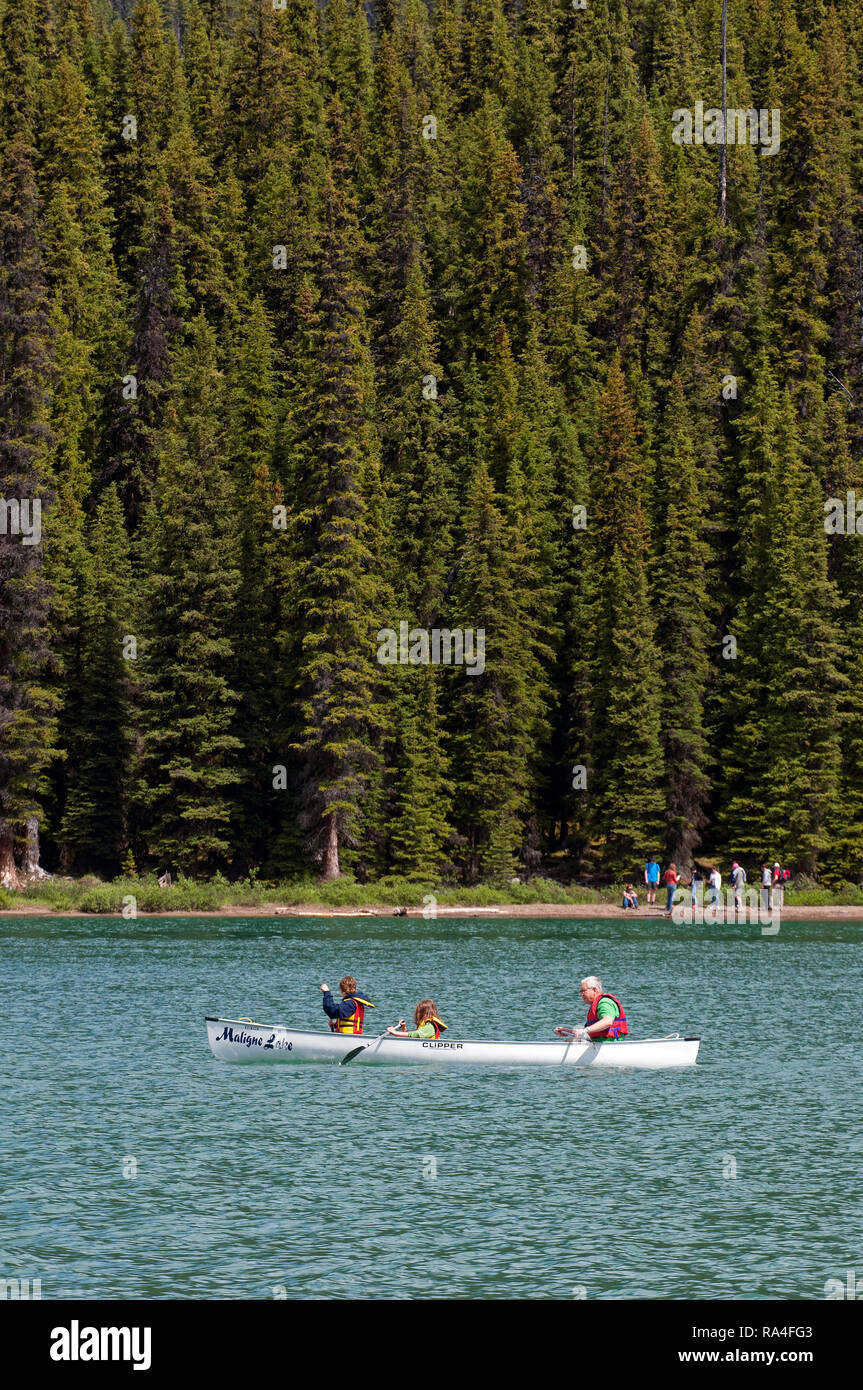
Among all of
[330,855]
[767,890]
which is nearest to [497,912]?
[330,855]

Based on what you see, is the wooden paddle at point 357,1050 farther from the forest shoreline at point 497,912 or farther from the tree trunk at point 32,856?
the tree trunk at point 32,856

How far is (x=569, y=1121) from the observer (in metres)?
32.9

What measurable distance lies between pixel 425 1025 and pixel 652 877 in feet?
162

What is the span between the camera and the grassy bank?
3177 inches

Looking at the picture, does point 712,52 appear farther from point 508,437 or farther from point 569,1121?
point 569,1121

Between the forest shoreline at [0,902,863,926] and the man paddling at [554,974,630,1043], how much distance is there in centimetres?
4537

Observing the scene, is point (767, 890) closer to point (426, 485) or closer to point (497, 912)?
point (497, 912)

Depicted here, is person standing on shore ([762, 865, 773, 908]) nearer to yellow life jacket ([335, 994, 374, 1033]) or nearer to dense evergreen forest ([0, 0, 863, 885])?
dense evergreen forest ([0, 0, 863, 885])

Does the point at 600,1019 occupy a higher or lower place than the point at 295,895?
higher

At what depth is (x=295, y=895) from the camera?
8331 cm

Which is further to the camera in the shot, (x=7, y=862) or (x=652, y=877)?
(x=652, y=877)

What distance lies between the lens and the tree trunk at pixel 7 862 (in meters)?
80.8

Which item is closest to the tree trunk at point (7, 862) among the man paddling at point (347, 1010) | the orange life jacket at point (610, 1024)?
the man paddling at point (347, 1010)

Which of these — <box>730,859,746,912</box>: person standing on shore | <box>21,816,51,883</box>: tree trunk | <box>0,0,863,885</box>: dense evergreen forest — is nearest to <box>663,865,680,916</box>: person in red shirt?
<box>730,859,746,912</box>: person standing on shore
